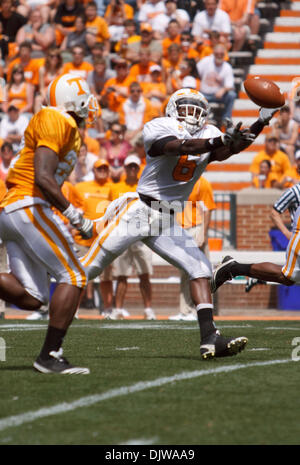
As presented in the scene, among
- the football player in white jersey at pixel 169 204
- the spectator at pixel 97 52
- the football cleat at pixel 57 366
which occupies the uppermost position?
the football player in white jersey at pixel 169 204

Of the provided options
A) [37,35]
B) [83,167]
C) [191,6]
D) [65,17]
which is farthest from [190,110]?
[191,6]

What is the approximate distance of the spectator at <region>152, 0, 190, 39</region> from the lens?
17078 mm

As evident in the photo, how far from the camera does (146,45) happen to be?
16266 millimetres

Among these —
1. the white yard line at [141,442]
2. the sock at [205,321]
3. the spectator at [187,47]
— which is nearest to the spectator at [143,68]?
the spectator at [187,47]

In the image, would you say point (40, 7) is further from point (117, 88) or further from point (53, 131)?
point (53, 131)

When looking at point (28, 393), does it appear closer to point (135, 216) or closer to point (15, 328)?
point (135, 216)

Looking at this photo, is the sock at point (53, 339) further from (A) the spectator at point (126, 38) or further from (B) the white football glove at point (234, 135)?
(A) the spectator at point (126, 38)

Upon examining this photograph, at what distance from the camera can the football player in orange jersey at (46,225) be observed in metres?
5.59

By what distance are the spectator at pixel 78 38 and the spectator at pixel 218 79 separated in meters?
2.25

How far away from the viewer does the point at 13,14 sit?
17.5m

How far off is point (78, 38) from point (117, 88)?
75.4 inches

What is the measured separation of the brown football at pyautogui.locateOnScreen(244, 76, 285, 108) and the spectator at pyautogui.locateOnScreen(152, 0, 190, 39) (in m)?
10.6

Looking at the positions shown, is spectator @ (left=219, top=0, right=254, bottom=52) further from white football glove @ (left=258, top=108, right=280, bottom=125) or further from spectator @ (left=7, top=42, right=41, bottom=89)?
white football glove @ (left=258, top=108, right=280, bottom=125)
